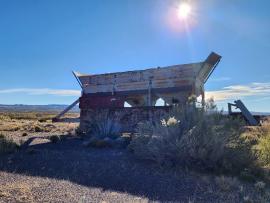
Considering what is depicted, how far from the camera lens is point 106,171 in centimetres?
908

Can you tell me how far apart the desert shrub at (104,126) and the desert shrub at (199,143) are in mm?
5676

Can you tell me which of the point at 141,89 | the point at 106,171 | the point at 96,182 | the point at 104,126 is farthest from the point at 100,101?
the point at 96,182

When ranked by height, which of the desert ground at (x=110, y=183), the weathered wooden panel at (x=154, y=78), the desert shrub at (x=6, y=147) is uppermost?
the weathered wooden panel at (x=154, y=78)

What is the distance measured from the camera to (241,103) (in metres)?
16.1

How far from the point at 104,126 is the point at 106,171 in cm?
747

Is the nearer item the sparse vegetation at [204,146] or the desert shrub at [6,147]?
the sparse vegetation at [204,146]

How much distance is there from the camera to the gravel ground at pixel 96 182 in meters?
6.75

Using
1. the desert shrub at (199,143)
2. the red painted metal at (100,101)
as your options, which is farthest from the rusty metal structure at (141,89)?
the desert shrub at (199,143)

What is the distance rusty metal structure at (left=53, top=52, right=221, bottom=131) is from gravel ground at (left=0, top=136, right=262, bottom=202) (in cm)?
689

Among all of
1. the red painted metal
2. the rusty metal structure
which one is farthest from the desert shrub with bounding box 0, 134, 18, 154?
the red painted metal

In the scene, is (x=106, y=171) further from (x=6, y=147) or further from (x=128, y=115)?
(x=128, y=115)

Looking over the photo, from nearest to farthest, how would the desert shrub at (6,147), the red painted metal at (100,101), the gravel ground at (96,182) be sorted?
the gravel ground at (96,182)
the desert shrub at (6,147)
the red painted metal at (100,101)

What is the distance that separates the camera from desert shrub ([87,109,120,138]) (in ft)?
53.5

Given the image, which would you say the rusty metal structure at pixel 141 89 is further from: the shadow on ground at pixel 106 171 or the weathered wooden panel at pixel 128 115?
the shadow on ground at pixel 106 171
